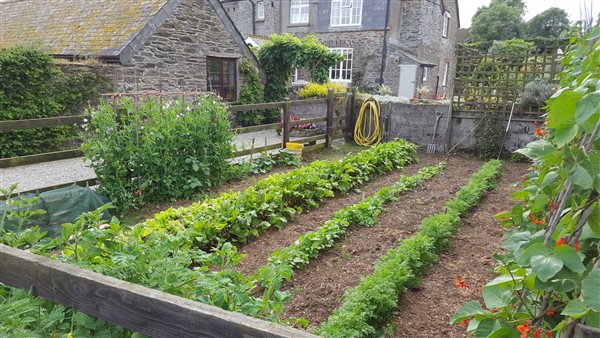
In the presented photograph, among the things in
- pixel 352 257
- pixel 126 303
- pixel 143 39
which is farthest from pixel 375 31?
pixel 126 303

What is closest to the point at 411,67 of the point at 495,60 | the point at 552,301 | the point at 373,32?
the point at 373,32

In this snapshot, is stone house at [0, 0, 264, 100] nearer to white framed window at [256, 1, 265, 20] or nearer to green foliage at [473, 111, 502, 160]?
green foliage at [473, 111, 502, 160]

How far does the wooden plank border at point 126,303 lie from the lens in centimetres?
137

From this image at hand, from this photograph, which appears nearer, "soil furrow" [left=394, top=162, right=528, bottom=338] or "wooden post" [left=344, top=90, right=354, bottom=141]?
"soil furrow" [left=394, top=162, right=528, bottom=338]

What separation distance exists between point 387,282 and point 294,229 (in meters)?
1.98

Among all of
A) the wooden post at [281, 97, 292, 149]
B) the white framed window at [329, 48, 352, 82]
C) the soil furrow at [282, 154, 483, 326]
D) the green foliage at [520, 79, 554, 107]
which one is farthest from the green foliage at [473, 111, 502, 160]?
the white framed window at [329, 48, 352, 82]

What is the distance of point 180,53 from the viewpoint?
40.8ft

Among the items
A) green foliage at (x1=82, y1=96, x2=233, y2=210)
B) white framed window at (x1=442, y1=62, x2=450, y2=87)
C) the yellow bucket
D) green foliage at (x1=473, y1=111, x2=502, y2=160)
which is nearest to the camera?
green foliage at (x1=82, y1=96, x2=233, y2=210)

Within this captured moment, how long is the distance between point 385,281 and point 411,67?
19.5 m

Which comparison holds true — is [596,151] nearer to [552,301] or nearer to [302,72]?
[552,301]

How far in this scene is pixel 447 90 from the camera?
27203mm

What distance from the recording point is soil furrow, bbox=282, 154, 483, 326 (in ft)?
10.9

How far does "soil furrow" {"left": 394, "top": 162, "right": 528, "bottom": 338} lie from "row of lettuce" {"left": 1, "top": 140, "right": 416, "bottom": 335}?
1.14 metres

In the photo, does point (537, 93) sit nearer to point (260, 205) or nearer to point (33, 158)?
point (260, 205)
